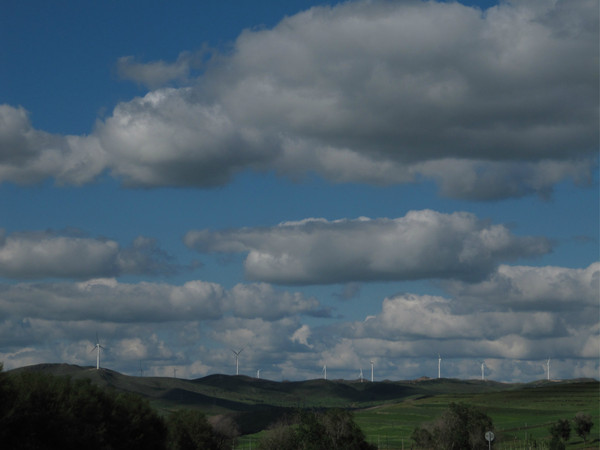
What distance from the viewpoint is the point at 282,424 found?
547ft

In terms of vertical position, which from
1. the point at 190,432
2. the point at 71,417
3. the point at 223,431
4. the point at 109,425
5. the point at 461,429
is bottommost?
the point at 223,431

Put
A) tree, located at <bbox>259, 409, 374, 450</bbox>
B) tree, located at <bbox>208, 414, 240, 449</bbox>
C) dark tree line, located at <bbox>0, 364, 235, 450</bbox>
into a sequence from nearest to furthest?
dark tree line, located at <bbox>0, 364, 235, 450</bbox> → tree, located at <bbox>259, 409, 374, 450</bbox> → tree, located at <bbox>208, 414, 240, 449</bbox>

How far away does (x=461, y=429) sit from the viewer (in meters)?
161

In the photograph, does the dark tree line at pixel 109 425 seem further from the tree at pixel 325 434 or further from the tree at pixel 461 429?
the tree at pixel 461 429

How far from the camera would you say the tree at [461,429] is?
A: 160 metres

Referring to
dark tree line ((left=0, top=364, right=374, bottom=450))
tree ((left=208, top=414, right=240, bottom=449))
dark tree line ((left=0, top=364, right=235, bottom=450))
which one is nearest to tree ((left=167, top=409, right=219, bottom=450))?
dark tree line ((left=0, top=364, right=374, bottom=450))

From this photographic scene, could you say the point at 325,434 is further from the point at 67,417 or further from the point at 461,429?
the point at 67,417

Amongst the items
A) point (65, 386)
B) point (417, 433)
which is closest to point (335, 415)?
point (417, 433)

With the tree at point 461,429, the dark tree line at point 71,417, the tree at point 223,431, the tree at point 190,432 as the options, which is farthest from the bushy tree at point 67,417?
the tree at point 461,429

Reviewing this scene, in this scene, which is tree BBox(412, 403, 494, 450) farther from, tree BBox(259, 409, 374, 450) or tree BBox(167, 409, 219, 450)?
tree BBox(167, 409, 219, 450)

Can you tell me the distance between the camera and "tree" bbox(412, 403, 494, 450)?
160375mm

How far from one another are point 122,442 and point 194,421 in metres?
42.4

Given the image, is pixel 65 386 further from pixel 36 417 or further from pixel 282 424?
pixel 282 424

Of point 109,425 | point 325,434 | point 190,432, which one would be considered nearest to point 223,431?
point 190,432
